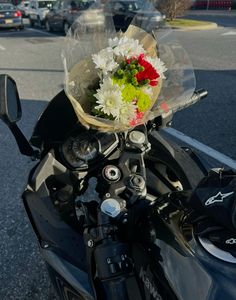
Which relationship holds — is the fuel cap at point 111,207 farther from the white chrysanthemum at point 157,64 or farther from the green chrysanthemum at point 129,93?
the white chrysanthemum at point 157,64

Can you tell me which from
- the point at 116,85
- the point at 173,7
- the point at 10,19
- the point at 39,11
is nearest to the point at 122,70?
the point at 116,85

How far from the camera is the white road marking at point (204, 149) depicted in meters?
4.35

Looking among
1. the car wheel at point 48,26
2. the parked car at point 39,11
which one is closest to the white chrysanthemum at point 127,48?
the car wheel at point 48,26

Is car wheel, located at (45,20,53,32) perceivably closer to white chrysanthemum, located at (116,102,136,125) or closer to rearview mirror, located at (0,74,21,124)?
rearview mirror, located at (0,74,21,124)

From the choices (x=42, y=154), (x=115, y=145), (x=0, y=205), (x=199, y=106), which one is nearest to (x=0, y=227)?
(x=0, y=205)

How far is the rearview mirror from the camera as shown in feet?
5.73

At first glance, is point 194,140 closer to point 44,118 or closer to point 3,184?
point 3,184

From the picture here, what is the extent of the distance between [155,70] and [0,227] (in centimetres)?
235

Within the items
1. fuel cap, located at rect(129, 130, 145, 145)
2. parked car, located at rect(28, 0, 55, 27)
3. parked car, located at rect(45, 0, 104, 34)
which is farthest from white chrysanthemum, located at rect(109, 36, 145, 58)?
parked car, located at rect(28, 0, 55, 27)

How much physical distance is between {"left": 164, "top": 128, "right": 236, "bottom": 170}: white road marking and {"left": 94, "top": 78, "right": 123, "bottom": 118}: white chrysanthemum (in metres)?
2.90

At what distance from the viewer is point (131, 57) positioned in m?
1.59

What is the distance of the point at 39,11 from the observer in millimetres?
23750

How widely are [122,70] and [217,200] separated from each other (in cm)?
62

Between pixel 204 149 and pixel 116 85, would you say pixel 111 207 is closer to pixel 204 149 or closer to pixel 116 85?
pixel 116 85
